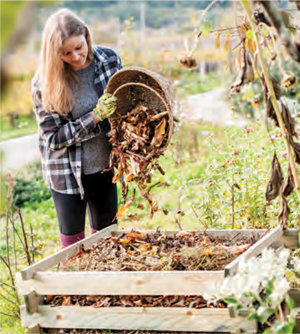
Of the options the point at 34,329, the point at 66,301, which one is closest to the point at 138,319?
the point at 66,301

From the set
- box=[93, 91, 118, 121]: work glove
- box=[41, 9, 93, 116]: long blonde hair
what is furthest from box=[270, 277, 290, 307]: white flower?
box=[41, 9, 93, 116]: long blonde hair

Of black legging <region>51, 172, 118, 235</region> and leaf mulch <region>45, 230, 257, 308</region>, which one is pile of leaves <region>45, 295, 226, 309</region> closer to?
leaf mulch <region>45, 230, 257, 308</region>

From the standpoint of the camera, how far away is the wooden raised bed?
1811 millimetres

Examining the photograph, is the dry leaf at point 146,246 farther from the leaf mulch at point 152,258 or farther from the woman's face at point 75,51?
the woman's face at point 75,51

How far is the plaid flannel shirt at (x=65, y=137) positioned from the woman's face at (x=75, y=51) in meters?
0.17

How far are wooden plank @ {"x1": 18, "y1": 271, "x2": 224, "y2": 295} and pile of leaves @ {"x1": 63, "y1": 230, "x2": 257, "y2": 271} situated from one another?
0.54 ft

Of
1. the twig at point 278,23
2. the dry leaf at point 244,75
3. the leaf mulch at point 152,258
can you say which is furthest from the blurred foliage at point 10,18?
the leaf mulch at point 152,258

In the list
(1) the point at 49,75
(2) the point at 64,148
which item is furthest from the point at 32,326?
(1) the point at 49,75

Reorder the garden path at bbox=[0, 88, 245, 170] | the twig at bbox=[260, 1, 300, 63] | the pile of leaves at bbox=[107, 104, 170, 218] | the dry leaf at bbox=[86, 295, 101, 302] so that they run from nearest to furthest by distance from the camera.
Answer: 1. the twig at bbox=[260, 1, 300, 63]
2. the dry leaf at bbox=[86, 295, 101, 302]
3. the pile of leaves at bbox=[107, 104, 170, 218]
4. the garden path at bbox=[0, 88, 245, 170]

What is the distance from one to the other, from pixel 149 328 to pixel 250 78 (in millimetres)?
1047

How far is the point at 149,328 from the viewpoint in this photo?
1.89m

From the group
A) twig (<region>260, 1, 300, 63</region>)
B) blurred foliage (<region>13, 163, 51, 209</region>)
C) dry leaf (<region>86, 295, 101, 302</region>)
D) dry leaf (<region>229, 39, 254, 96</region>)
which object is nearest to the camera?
twig (<region>260, 1, 300, 63</region>)

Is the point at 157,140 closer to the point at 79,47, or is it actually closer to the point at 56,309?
the point at 79,47

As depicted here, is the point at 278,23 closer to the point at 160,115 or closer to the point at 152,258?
the point at 160,115
